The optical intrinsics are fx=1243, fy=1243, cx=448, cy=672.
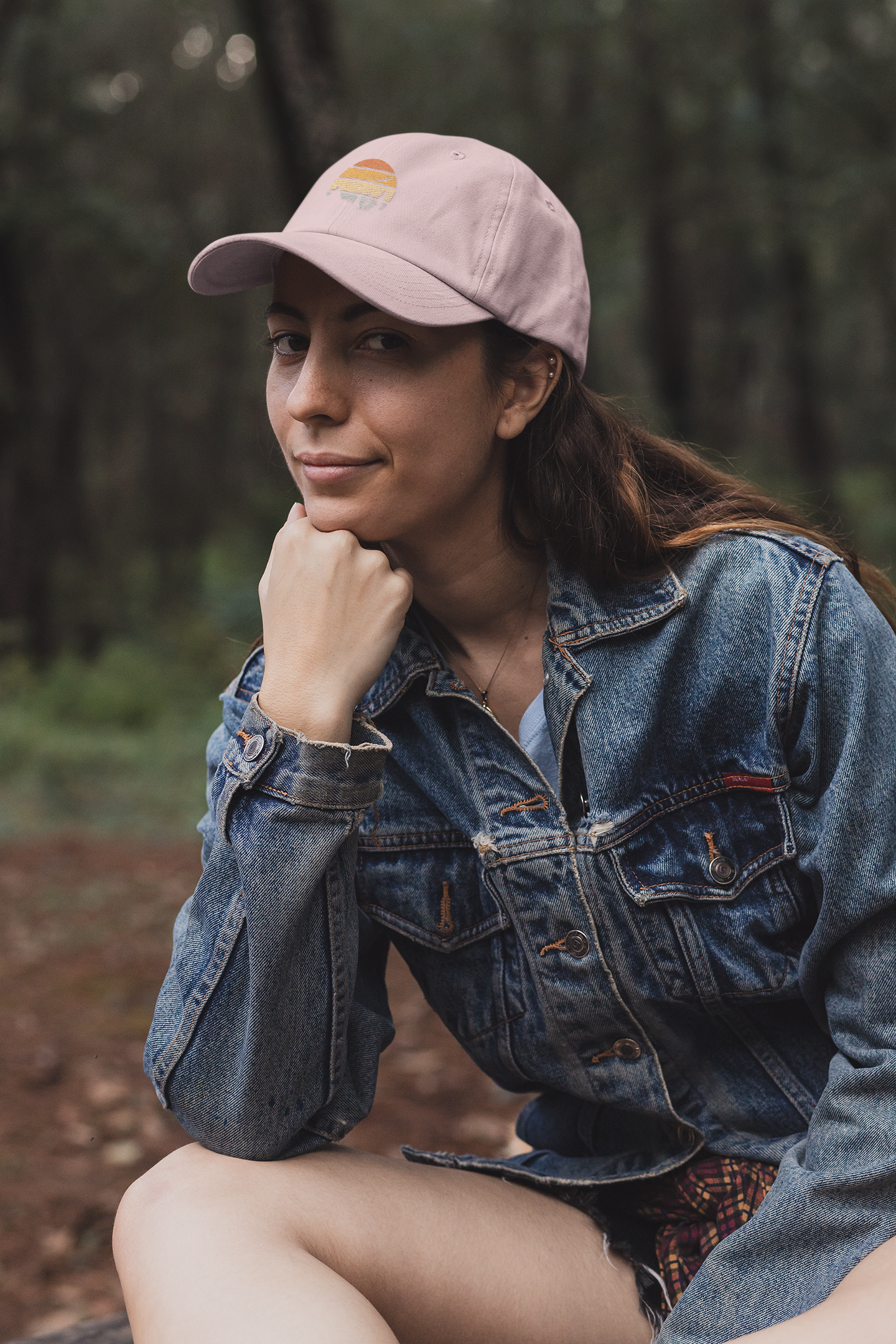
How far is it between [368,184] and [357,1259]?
5.16ft

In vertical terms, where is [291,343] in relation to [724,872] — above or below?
above

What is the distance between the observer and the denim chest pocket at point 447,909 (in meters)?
2.02

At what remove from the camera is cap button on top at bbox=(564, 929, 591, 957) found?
1.90 meters

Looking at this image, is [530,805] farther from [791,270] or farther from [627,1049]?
[791,270]

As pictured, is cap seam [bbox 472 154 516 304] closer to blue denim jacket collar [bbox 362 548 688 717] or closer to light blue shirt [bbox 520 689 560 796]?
blue denim jacket collar [bbox 362 548 688 717]

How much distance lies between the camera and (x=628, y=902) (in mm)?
1894

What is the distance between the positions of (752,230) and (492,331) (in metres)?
12.3

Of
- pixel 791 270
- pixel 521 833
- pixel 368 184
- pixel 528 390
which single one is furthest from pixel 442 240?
pixel 791 270

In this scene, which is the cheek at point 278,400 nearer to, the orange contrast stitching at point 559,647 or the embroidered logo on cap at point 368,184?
the embroidered logo on cap at point 368,184

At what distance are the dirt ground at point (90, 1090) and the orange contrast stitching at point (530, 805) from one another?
1867 millimetres

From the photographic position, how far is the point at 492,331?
1.93 m

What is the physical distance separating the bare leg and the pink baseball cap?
1248 millimetres

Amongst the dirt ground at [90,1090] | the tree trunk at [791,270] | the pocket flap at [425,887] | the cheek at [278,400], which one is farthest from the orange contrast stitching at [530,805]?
the tree trunk at [791,270]

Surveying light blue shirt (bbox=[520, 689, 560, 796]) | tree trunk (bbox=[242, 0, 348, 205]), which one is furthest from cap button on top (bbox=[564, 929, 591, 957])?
tree trunk (bbox=[242, 0, 348, 205])
